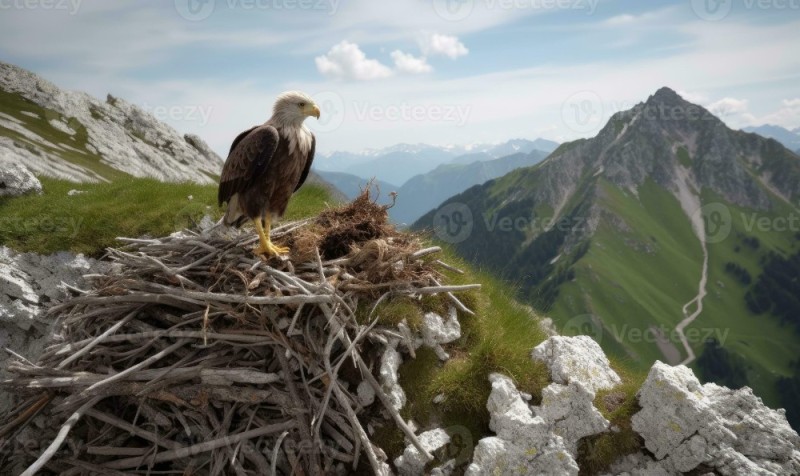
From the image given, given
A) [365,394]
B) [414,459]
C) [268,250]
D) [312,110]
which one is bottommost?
[414,459]

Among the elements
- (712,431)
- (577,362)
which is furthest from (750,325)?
(577,362)

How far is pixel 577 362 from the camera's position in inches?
257

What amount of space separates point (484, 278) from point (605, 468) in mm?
4028

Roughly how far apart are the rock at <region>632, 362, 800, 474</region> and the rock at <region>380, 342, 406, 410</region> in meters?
3.21

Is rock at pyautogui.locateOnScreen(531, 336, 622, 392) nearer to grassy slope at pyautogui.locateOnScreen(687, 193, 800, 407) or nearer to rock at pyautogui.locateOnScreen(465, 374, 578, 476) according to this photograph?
rock at pyautogui.locateOnScreen(465, 374, 578, 476)

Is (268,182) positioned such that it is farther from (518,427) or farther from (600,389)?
(600,389)

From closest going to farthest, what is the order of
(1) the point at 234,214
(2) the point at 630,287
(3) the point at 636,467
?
(3) the point at 636,467 < (1) the point at 234,214 < (2) the point at 630,287

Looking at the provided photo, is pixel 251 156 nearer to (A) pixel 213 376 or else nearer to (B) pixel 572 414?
(A) pixel 213 376

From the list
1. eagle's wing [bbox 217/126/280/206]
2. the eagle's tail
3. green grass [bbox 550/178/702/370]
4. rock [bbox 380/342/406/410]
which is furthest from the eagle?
green grass [bbox 550/178/702/370]

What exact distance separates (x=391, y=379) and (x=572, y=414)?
2.50 meters

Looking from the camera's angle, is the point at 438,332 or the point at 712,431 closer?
the point at 712,431

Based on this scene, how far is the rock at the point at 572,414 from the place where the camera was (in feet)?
18.9

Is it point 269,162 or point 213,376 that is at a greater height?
point 269,162

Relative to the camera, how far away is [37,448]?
621 cm
